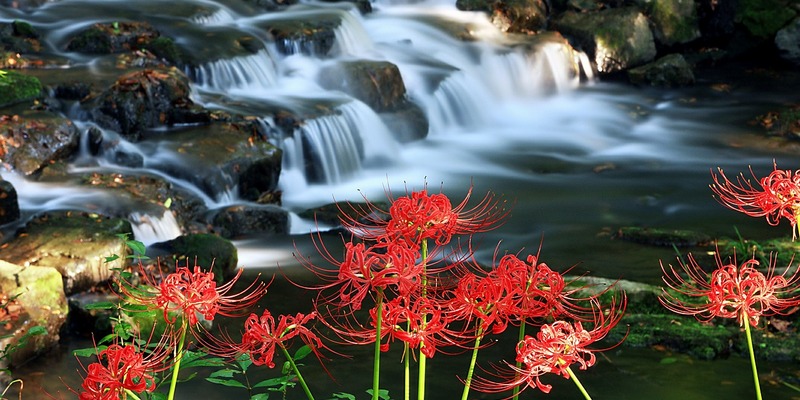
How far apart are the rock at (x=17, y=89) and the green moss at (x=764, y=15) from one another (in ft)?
41.8

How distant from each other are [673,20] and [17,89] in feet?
38.6

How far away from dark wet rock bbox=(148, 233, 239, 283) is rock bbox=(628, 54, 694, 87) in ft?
33.8

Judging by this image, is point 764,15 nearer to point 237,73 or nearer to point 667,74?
point 667,74

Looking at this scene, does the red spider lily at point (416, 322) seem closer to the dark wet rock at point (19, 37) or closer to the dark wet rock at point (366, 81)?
the dark wet rock at point (19, 37)

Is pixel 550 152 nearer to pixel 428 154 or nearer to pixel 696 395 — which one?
pixel 428 154

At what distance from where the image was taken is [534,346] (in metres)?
1.55

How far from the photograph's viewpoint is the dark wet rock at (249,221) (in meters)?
9.02

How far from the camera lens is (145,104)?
10219 millimetres

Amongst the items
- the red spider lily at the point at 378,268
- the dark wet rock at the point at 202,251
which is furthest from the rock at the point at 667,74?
the red spider lily at the point at 378,268

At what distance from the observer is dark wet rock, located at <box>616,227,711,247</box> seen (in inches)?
341

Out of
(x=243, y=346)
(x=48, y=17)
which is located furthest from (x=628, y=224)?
(x=243, y=346)

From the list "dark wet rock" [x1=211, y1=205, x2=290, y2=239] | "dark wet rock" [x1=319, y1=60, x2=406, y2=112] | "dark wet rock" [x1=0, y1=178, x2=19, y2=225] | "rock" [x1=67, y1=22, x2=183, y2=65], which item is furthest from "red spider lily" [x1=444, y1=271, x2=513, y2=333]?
"dark wet rock" [x1=319, y1=60, x2=406, y2=112]

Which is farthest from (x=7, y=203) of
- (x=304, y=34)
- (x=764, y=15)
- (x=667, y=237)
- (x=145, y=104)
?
(x=764, y=15)

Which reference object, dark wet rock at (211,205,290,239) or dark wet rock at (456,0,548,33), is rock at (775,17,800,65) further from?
dark wet rock at (211,205,290,239)
